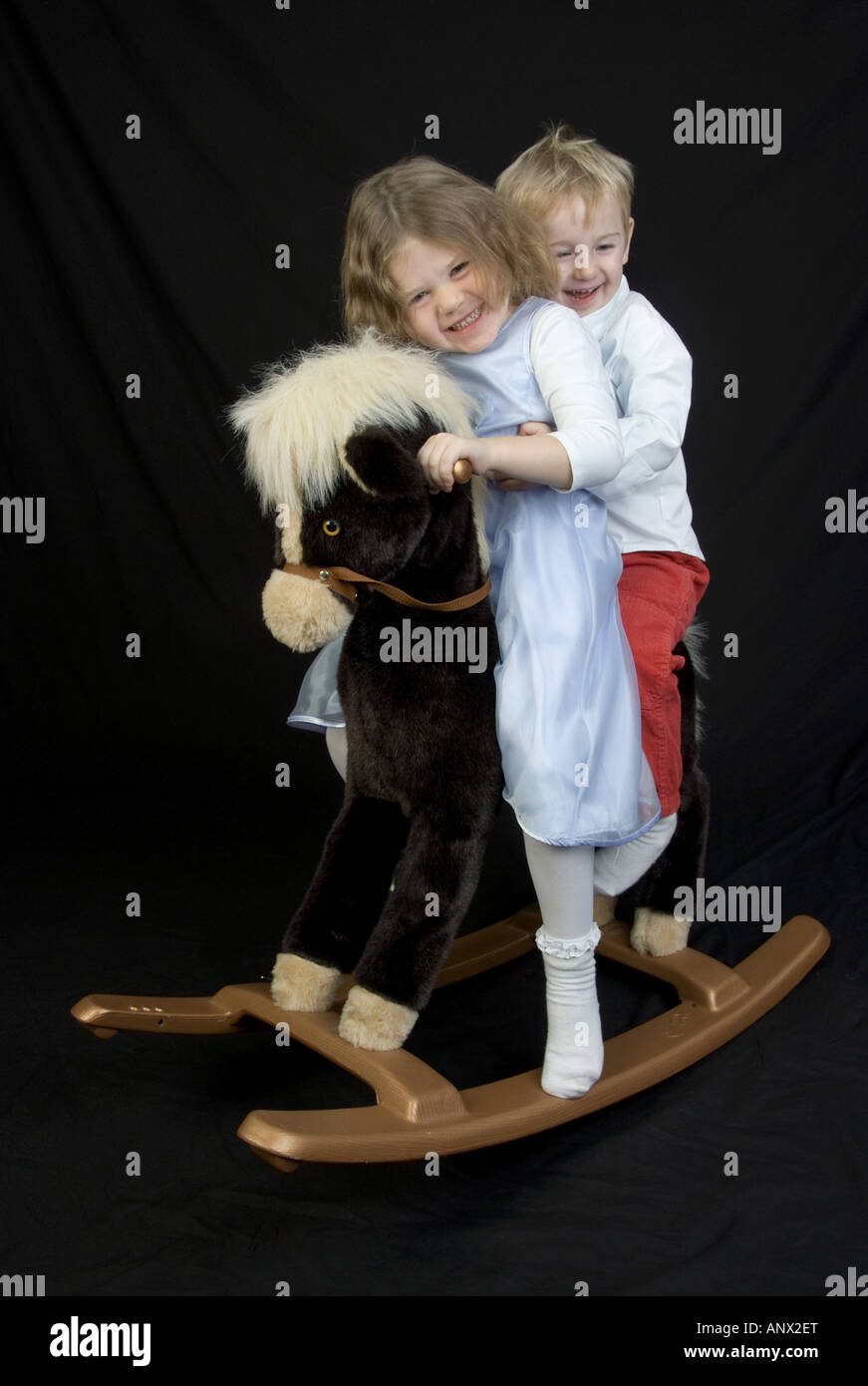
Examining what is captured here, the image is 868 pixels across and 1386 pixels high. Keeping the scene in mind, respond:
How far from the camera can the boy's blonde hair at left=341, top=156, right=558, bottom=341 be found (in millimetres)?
1777

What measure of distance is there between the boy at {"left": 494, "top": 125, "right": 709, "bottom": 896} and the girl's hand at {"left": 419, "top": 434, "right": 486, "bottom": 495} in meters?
0.34

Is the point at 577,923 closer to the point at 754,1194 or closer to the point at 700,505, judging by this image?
the point at 754,1194

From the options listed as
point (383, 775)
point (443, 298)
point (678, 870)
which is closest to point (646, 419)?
point (443, 298)

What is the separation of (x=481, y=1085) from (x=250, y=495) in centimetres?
157

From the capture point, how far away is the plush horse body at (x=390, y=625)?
5.53 feet

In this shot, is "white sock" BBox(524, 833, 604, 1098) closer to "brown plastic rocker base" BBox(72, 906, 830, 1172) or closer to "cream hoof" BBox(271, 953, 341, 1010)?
"brown plastic rocker base" BBox(72, 906, 830, 1172)

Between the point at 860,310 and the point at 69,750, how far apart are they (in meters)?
1.98

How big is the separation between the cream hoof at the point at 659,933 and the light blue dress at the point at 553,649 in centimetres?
47

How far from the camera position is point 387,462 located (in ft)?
5.45

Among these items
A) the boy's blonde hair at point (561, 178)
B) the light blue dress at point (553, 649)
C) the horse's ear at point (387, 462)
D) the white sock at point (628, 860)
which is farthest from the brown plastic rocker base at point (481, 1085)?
the boy's blonde hair at point (561, 178)

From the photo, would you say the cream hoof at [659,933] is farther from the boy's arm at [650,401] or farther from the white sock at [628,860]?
the boy's arm at [650,401]

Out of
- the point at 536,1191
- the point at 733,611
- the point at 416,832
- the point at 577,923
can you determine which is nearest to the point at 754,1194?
the point at 536,1191

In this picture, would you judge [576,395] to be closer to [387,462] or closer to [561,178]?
[387,462]

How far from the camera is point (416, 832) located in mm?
1838
